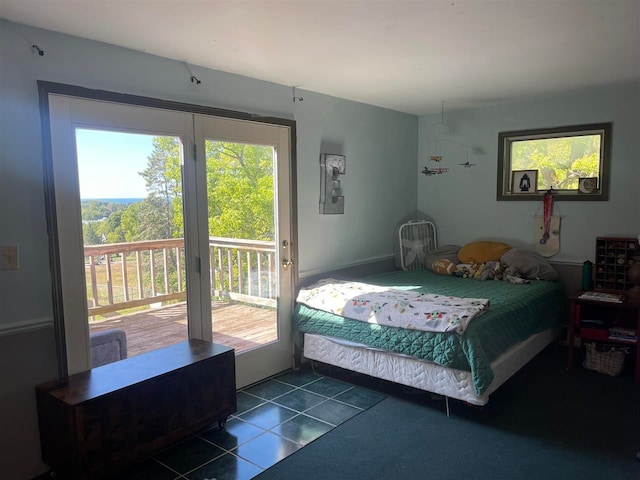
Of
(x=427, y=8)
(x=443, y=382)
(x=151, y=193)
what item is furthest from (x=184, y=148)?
(x=443, y=382)

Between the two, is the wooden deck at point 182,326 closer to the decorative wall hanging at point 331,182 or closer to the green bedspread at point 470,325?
the green bedspread at point 470,325

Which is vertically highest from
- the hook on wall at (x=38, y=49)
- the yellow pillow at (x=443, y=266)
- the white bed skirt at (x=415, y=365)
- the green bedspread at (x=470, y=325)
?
the hook on wall at (x=38, y=49)

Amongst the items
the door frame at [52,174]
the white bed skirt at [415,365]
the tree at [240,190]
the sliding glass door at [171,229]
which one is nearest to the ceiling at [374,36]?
the door frame at [52,174]

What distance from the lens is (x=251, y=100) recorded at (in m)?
3.42

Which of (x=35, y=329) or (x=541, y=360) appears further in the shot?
(x=541, y=360)

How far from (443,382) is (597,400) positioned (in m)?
1.18

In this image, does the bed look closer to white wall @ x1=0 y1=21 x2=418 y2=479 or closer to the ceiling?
the ceiling

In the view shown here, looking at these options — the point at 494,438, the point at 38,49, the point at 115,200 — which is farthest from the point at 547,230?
the point at 38,49

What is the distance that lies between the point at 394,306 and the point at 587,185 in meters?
2.35

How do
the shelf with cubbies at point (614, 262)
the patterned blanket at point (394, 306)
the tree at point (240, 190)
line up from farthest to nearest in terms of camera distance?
the shelf with cubbies at point (614, 262), the tree at point (240, 190), the patterned blanket at point (394, 306)

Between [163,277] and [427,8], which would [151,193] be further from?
[427,8]

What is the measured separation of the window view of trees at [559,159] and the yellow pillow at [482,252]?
0.69m

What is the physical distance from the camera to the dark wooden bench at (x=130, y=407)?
7.29 ft

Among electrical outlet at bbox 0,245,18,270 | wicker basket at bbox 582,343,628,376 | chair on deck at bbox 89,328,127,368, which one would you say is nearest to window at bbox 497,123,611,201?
wicker basket at bbox 582,343,628,376
